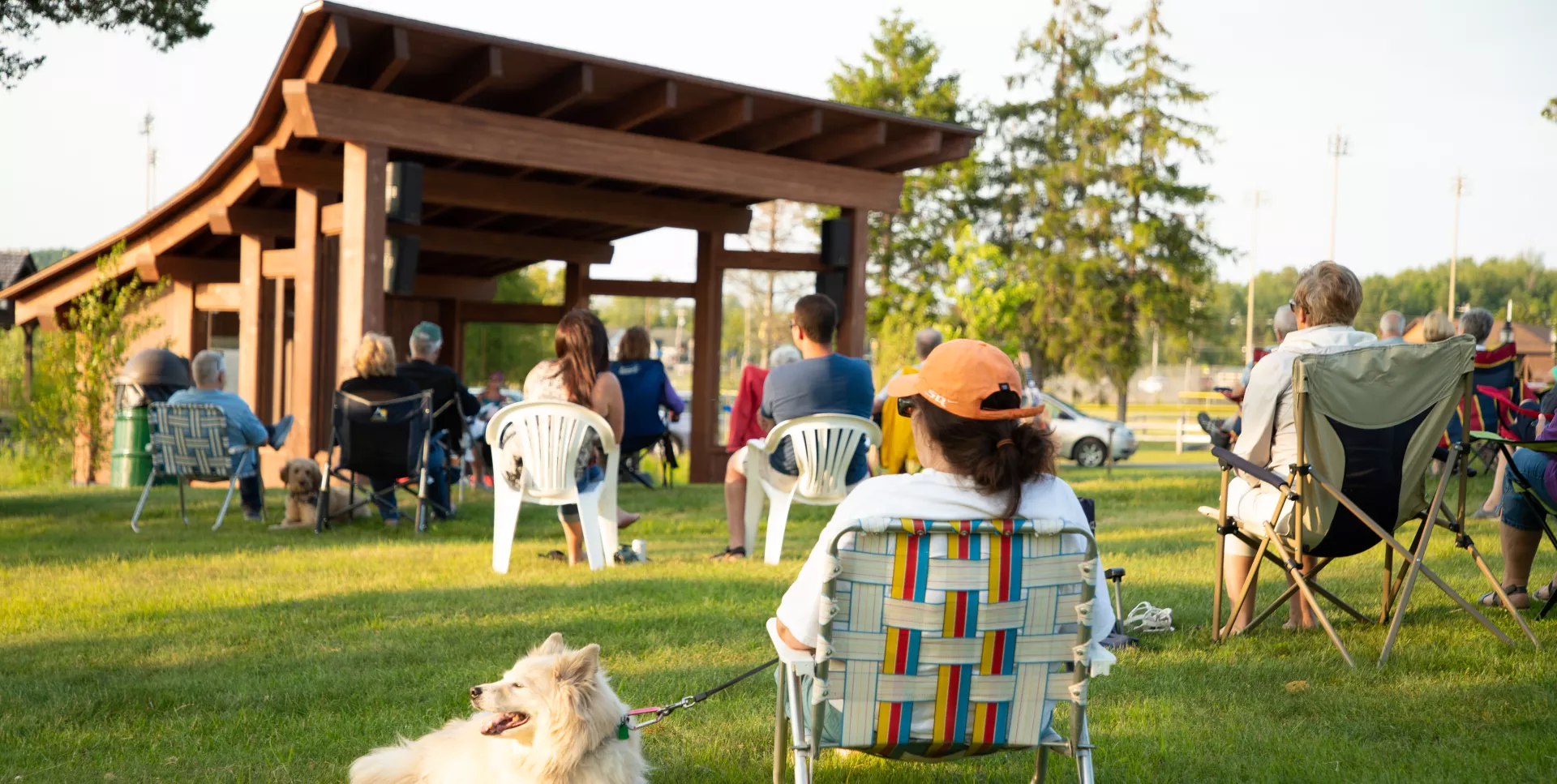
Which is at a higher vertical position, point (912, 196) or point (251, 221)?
point (912, 196)

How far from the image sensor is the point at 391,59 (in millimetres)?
8781

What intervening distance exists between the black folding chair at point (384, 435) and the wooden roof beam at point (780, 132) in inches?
196

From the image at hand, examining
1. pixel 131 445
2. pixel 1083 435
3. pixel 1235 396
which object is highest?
pixel 1235 396

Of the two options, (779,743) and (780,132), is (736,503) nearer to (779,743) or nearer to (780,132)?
(779,743)

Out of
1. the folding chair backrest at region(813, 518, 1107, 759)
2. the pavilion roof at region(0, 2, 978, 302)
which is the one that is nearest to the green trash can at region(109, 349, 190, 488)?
the pavilion roof at region(0, 2, 978, 302)

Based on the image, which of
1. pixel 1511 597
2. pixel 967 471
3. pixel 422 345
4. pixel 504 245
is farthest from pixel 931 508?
pixel 504 245

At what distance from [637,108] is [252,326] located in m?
5.08

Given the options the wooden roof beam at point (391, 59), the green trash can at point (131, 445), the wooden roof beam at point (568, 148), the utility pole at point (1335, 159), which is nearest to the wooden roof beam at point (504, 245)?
the wooden roof beam at point (568, 148)

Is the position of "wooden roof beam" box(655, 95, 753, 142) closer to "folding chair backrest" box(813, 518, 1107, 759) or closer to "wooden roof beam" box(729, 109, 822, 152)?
"wooden roof beam" box(729, 109, 822, 152)

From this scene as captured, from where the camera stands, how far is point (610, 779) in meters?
2.55

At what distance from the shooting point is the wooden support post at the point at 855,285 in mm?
12805

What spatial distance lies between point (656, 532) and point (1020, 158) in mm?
32876

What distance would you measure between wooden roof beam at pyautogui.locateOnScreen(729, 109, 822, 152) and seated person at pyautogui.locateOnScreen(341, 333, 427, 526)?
4840 mm

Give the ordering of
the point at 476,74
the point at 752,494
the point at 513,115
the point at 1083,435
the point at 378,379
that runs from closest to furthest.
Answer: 1. the point at 752,494
2. the point at 378,379
3. the point at 476,74
4. the point at 513,115
5. the point at 1083,435
